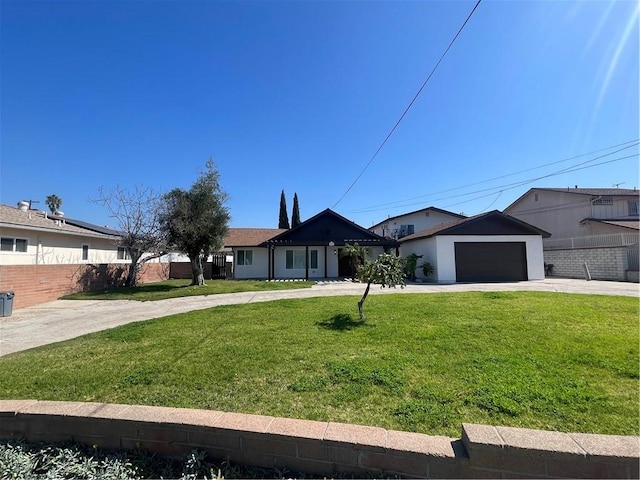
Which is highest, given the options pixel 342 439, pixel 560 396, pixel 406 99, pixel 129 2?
pixel 129 2

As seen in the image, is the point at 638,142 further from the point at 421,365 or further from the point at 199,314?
the point at 199,314

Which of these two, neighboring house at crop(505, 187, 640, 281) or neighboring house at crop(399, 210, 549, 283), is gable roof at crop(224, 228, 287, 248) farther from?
neighboring house at crop(505, 187, 640, 281)

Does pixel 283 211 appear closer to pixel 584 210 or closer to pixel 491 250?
pixel 491 250

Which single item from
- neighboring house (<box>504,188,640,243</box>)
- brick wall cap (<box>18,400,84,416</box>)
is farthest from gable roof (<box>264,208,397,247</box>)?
brick wall cap (<box>18,400,84,416</box>)

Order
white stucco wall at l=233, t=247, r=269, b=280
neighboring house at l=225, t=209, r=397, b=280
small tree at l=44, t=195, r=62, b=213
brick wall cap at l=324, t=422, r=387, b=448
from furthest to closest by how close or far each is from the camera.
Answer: small tree at l=44, t=195, r=62, b=213
white stucco wall at l=233, t=247, r=269, b=280
neighboring house at l=225, t=209, r=397, b=280
brick wall cap at l=324, t=422, r=387, b=448

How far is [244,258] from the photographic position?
23.2m

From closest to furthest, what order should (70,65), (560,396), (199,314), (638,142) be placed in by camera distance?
(560,396), (199,314), (70,65), (638,142)

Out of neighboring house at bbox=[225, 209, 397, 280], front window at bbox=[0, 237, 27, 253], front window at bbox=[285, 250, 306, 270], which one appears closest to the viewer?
front window at bbox=[0, 237, 27, 253]

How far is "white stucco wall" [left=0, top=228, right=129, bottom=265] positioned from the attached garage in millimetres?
22533

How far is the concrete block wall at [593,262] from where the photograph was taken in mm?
17978

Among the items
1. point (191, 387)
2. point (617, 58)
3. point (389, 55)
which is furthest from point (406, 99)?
point (191, 387)

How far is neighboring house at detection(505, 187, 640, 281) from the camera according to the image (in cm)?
1836

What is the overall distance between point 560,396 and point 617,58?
7260 mm

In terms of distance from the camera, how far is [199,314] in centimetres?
828
